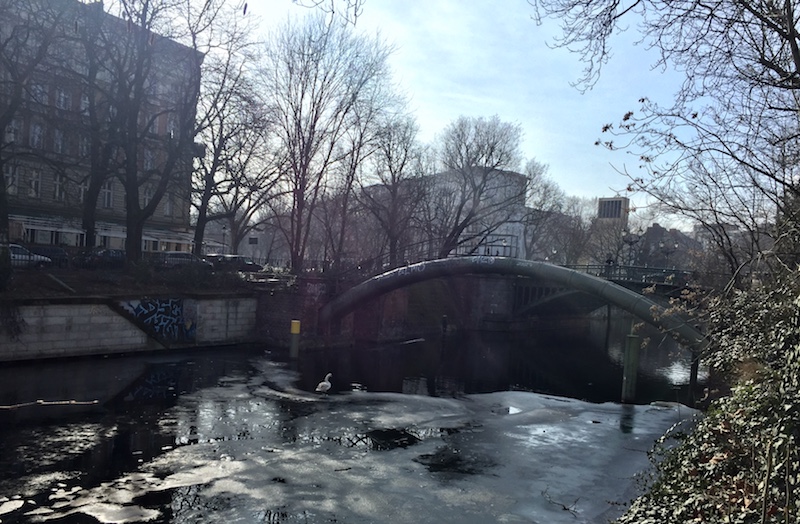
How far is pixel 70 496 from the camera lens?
9.90 meters

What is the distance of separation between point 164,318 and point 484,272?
48.4 ft

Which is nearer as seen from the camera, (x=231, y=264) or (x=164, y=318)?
(x=164, y=318)

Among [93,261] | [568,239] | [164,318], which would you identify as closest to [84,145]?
[93,261]

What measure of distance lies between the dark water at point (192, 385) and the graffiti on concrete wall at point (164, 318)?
3.74 feet

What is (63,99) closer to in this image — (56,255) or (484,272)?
(56,255)

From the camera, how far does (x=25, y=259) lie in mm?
25438

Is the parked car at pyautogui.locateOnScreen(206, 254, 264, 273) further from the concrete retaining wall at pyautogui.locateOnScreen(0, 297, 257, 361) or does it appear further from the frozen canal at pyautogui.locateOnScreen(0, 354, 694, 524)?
the frozen canal at pyautogui.locateOnScreen(0, 354, 694, 524)

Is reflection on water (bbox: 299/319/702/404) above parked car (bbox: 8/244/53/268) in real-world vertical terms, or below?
below

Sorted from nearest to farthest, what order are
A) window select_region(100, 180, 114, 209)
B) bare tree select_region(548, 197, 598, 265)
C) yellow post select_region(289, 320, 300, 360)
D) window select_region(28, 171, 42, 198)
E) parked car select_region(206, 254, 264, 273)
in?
1. yellow post select_region(289, 320, 300, 360)
2. parked car select_region(206, 254, 264, 273)
3. window select_region(28, 171, 42, 198)
4. window select_region(100, 180, 114, 209)
5. bare tree select_region(548, 197, 598, 265)

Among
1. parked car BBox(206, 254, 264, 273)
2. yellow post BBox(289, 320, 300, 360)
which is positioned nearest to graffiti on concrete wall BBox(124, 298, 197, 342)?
yellow post BBox(289, 320, 300, 360)

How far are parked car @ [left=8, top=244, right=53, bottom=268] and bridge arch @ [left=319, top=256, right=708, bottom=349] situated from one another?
1264 centimetres

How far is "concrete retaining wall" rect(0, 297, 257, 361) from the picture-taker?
22.0 meters

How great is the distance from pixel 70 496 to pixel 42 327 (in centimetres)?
1464

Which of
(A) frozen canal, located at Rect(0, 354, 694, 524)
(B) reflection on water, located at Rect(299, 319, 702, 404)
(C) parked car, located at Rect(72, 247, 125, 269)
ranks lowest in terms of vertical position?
(B) reflection on water, located at Rect(299, 319, 702, 404)
